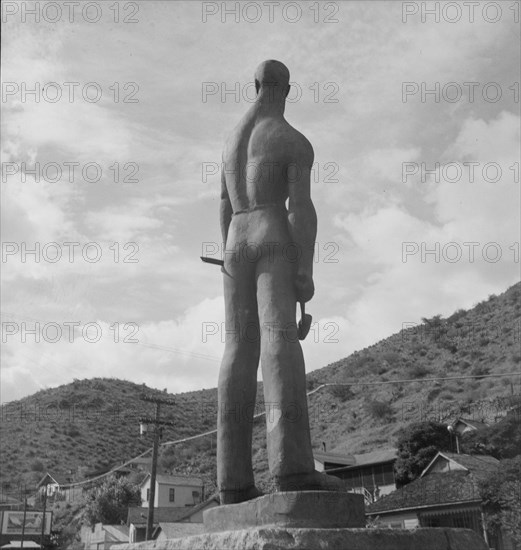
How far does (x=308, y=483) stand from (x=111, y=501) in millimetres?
48562

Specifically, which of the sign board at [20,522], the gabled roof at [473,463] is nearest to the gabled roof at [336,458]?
the gabled roof at [473,463]

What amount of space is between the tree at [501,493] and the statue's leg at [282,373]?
16484 mm

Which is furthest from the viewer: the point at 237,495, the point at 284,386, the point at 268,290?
the point at 268,290

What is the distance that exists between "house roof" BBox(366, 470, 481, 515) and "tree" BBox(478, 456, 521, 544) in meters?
0.74

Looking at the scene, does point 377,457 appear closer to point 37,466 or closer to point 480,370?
point 480,370

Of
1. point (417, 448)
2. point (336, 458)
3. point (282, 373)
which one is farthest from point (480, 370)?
point (282, 373)

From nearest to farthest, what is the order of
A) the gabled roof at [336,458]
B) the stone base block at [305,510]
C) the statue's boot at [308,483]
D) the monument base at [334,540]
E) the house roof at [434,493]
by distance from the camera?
the monument base at [334,540] < the stone base block at [305,510] < the statue's boot at [308,483] < the house roof at [434,493] < the gabled roof at [336,458]

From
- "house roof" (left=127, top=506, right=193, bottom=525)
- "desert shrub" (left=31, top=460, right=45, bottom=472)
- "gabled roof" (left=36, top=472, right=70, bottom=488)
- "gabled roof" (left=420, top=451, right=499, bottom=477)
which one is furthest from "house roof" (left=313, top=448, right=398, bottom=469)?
"desert shrub" (left=31, top=460, right=45, bottom=472)

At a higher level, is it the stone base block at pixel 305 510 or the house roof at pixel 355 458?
the house roof at pixel 355 458

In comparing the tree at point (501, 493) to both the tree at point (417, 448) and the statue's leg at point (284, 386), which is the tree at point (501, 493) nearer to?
the tree at point (417, 448)

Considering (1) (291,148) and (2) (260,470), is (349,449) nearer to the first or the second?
(2) (260,470)

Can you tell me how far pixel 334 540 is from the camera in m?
4.59

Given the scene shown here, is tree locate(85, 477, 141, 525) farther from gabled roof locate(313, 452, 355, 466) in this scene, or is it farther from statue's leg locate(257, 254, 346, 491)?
statue's leg locate(257, 254, 346, 491)

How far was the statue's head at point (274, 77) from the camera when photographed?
Result: 713cm
